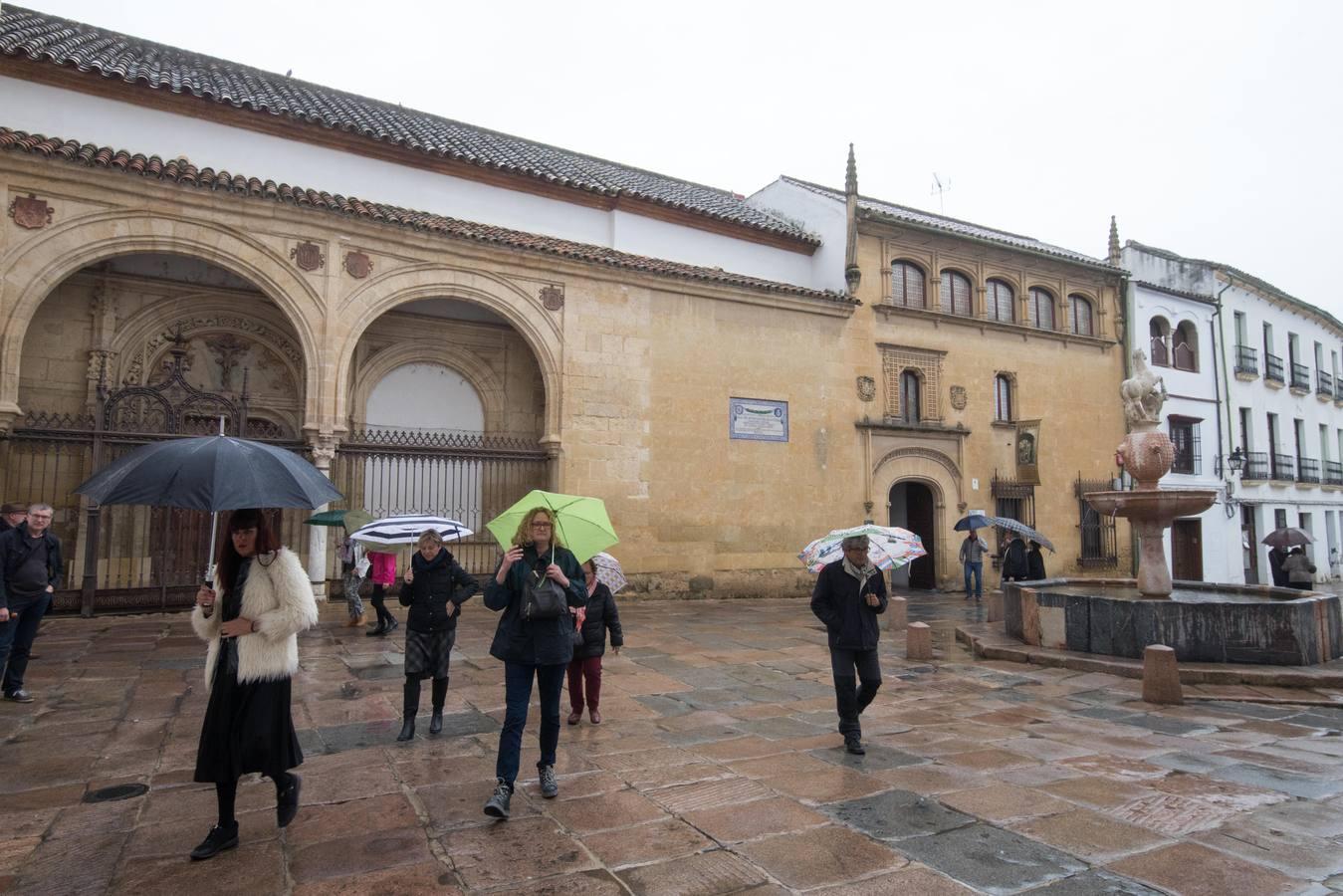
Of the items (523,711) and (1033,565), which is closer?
(523,711)

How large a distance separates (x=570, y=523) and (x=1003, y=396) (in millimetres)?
18542

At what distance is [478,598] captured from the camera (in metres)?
13.8

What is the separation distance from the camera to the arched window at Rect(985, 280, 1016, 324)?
68.0 ft

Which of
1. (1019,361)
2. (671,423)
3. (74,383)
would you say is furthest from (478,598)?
(1019,361)

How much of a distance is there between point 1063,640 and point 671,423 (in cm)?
827

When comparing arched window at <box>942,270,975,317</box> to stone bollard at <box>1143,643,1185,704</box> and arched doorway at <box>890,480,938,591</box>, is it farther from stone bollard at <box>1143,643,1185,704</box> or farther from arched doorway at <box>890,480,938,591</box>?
stone bollard at <box>1143,643,1185,704</box>

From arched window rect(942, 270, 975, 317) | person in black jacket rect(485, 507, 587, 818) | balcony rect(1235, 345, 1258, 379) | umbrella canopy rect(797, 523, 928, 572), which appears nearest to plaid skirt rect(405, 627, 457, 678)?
person in black jacket rect(485, 507, 587, 818)

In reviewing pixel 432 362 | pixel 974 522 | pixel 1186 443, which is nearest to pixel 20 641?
pixel 432 362

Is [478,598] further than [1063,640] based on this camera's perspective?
Yes

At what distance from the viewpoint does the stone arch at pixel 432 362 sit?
1477cm

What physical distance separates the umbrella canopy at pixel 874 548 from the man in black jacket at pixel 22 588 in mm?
6487

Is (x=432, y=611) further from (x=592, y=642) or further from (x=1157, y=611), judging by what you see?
(x=1157, y=611)

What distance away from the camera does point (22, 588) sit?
655cm

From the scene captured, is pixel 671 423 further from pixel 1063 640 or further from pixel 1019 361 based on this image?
pixel 1019 361
